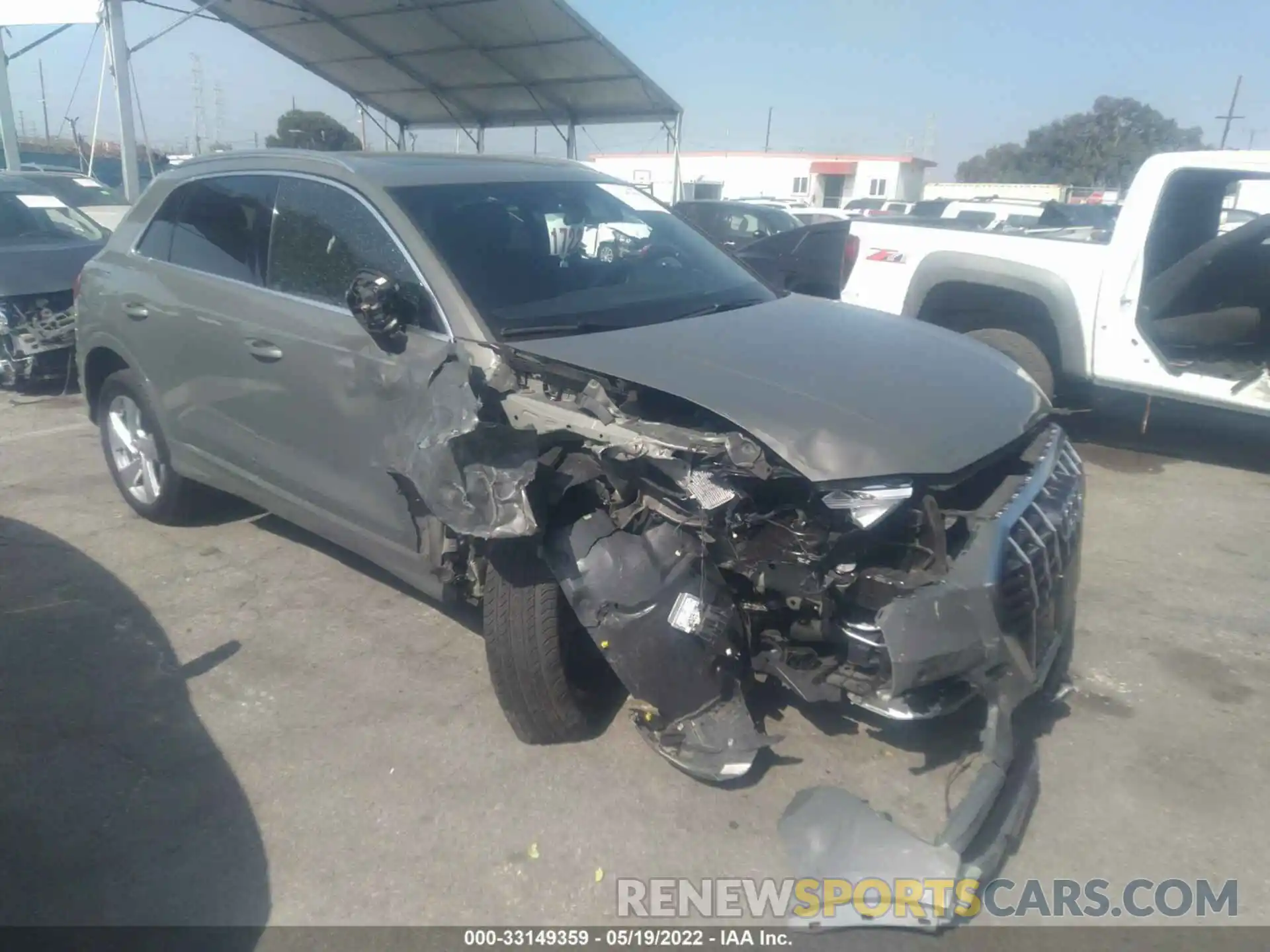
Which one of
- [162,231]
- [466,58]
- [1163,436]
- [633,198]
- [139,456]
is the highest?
[466,58]

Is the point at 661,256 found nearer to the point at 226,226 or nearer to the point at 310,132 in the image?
the point at 226,226

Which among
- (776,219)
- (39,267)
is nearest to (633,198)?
(39,267)

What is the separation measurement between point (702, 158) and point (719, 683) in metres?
39.6

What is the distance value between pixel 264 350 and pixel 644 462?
196 centimetres

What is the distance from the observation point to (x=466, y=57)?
15.9m

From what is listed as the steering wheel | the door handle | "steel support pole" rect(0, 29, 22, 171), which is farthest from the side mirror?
"steel support pole" rect(0, 29, 22, 171)

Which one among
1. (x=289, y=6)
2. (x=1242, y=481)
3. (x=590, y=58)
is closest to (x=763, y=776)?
(x=1242, y=481)

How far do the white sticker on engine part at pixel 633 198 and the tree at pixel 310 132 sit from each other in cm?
2856

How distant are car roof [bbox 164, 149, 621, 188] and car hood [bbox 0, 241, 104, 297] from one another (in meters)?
3.98

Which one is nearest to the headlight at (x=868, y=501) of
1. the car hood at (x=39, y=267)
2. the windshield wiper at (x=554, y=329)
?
→ the windshield wiper at (x=554, y=329)

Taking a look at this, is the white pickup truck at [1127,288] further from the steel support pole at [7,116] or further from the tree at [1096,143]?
the tree at [1096,143]

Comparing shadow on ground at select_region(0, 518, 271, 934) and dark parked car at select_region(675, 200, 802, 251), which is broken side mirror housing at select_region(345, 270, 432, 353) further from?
dark parked car at select_region(675, 200, 802, 251)

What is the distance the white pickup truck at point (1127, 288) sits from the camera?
5949 millimetres

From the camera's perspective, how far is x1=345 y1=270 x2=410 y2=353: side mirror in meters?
3.20
